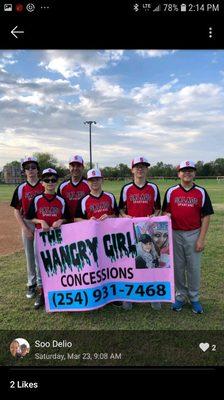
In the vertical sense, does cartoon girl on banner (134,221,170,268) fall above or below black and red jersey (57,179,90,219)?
below

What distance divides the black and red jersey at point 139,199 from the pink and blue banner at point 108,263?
367 mm

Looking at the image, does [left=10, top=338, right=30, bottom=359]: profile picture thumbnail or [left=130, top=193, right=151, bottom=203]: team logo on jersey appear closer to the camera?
[left=10, top=338, right=30, bottom=359]: profile picture thumbnail

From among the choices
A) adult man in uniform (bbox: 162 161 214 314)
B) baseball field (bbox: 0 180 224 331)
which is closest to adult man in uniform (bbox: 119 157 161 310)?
adult man in uniform (bbox: 162 161 214 314)

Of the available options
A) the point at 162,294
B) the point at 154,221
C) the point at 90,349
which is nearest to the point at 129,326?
the point at 162,294

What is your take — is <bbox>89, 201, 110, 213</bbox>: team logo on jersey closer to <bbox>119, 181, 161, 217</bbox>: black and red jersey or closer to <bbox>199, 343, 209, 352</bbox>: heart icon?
<bbox>119, 181, 161, 217</bbox>: black and red jersey

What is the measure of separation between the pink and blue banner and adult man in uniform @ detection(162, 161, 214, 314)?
10.8 inches

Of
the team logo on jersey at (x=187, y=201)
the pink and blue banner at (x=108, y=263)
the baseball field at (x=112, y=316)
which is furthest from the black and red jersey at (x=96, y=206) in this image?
the baseball field at (x=112, y=316)

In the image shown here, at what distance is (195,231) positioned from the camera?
389 cm

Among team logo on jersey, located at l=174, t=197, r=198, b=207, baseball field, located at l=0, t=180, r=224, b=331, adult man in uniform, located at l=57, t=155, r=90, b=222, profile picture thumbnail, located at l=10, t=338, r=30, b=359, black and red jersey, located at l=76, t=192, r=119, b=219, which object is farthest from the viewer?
adult man in uniform, located at l=57, t=155, r=90, b=222

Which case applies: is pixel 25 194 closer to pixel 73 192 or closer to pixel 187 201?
pixel 73 192

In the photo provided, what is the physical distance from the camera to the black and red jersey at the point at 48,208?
4.07 m

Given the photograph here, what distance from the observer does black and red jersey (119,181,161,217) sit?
403cm

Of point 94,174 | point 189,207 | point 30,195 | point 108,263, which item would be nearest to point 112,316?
point 108,263
